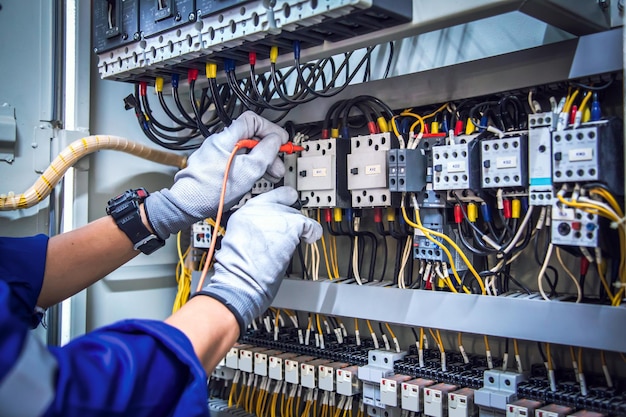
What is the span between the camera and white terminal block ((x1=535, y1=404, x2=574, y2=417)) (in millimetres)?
1211

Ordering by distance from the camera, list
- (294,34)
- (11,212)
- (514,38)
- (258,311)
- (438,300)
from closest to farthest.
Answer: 1. (258,311)
2. (294,34)
3. (438,300)
4. (514,38)
5. (11,212)

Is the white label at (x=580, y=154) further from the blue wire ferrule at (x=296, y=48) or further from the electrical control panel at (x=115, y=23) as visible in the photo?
the electrical control panel at (x=115, y=23)

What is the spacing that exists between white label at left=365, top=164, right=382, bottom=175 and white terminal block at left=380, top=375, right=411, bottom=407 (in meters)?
0.56

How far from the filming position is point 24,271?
126 centimetres

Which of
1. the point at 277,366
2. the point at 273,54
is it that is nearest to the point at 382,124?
the point at 273,54

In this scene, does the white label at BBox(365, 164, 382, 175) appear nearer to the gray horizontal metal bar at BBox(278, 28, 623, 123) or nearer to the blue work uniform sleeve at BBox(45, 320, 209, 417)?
the gray horizontal metal bar at BBox(278, 28, 623, 123)

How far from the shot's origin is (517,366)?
4.63ft

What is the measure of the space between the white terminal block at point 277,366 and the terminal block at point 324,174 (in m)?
0.51

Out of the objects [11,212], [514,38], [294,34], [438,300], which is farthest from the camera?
[11,212]

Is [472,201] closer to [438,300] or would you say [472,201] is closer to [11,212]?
[438,300]

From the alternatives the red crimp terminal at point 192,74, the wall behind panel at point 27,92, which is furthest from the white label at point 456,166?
the wall behind panel at point 27,92

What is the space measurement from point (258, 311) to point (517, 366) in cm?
75

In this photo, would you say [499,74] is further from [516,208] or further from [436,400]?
[436,400]

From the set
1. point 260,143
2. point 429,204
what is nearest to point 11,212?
point 260,143
